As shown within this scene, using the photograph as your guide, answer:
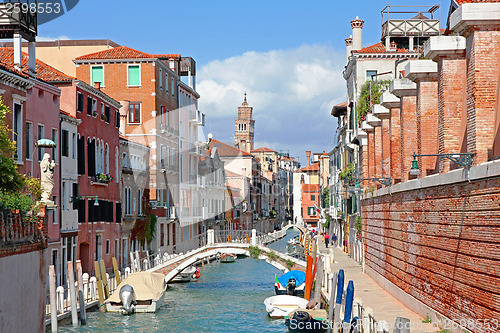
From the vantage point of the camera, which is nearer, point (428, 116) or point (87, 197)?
point (428, 116)

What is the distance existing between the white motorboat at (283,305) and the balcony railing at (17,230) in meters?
12.3

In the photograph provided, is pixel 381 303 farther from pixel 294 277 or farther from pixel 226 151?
pixel 226 151

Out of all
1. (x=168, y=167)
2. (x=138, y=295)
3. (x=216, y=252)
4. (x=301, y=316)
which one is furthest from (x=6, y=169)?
(x=168, y=167)

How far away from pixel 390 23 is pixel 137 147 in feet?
45.8

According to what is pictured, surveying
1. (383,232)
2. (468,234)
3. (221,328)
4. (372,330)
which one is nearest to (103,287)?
(221,328)

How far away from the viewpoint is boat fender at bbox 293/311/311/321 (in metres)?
21.6

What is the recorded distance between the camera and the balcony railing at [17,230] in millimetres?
12517

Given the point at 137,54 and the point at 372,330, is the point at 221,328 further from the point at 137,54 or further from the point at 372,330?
the point at 137,54

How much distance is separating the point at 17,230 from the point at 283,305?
46.4ft

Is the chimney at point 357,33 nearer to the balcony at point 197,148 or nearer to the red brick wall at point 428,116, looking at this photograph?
the balcony at point 197,148

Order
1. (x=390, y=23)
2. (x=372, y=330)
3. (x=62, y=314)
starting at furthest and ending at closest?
1. (x=390, y=23)
2. (x=62, y=314)
3. (x=372, y=330)

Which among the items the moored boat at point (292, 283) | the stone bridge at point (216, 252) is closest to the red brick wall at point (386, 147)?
the moored boat at point (292, 283)

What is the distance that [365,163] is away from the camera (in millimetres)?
30484

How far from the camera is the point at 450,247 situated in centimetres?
1308
